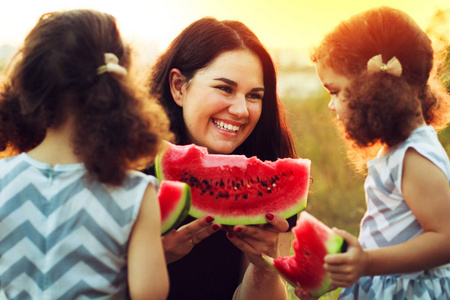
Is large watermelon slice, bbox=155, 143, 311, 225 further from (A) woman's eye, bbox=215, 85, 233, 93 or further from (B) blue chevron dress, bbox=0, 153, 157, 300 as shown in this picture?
(B) blue chevron dress, bbox=0, 153, 157, 300

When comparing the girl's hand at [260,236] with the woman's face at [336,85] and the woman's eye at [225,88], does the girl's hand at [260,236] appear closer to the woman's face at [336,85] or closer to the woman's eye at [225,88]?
the woman's face at [336,85]

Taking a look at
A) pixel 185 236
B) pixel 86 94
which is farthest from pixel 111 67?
pixel 185 236

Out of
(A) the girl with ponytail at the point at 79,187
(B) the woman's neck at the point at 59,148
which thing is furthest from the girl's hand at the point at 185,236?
(B) the woman's neck at the point at 59,148

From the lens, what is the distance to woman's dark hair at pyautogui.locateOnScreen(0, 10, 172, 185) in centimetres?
133

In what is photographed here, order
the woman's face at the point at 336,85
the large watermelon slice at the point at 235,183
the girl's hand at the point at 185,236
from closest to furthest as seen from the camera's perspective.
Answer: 1. the woman's face at the point at 336,85
2. the girl's hand at the point at 185,236
3. the large watermelon slice at the point at 235,183

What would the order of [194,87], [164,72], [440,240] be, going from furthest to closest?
[164,72] < [194,87] < [440,240]

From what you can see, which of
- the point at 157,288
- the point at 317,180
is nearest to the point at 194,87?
the point at 157,288

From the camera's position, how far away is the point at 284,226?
6.36ft

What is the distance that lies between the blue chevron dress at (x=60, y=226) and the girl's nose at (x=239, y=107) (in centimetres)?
108

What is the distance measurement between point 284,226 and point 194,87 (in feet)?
2.90

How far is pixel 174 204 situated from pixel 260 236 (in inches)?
21.2

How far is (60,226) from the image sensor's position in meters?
1.34

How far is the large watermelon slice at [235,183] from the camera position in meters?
2.03

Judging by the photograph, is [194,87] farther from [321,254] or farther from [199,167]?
[321,254]
